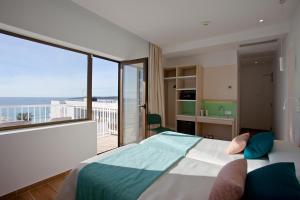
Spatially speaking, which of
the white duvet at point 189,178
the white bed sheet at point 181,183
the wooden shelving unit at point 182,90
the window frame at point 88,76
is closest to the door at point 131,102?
the window frame at point 88,76

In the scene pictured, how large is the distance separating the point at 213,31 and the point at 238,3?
0.93 metres

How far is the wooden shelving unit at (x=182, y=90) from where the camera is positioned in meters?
4.00

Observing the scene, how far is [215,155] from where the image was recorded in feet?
5.59

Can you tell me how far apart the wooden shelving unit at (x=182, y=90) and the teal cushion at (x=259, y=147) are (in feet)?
7.38

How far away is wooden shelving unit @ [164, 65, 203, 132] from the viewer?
157 inches

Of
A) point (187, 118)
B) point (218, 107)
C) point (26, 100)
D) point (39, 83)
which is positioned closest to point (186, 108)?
point (187, 118)

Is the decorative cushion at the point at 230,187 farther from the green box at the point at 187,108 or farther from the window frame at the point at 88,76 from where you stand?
the green box at the point at 187,108

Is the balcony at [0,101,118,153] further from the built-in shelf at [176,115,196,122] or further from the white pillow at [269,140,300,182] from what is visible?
the white pillow at [269,140,300,182]

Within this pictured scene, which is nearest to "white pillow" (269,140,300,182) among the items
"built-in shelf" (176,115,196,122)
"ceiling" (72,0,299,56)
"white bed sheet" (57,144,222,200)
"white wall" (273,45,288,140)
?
"white bed sheet" (57,144,222,200)

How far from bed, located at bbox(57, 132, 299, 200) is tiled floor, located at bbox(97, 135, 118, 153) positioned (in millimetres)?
1956

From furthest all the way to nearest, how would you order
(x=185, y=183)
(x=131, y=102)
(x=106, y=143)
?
1. (x=106, y=143)
2. (x=131, y=102)
3. (x=185, y=183)

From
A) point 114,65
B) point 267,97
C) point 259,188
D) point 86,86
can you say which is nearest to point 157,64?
point 114,65

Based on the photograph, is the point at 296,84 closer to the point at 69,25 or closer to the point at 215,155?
the point at 215,155

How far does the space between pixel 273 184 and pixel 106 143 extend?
365 cm
